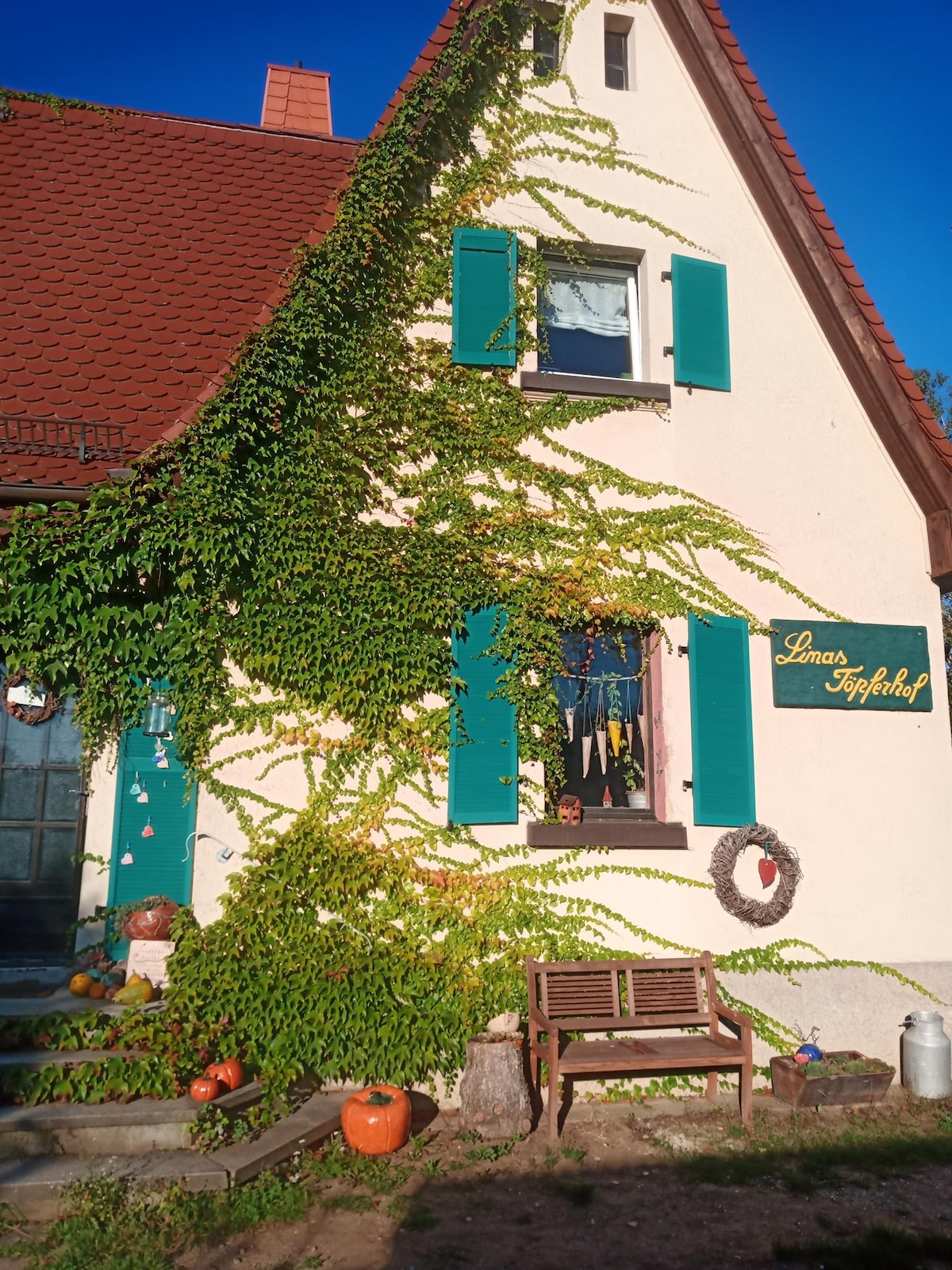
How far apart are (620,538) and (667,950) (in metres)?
2.96

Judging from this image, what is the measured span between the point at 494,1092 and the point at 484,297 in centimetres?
552

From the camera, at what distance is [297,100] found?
11.1 m

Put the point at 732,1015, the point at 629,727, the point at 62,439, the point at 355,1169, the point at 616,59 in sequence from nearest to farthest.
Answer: the point at 355,1169 < the point at 732,1015 < the point at 62,439 < the point at 629,727 < the point at 616,59

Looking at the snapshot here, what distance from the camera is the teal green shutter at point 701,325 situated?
25.3 ft

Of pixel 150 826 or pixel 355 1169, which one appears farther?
pixel 150 826

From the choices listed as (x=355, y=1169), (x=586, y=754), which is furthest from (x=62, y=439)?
(x=355, y=1169)

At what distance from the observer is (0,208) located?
8070 millimetres

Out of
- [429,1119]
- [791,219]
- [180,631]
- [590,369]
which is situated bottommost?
[429,1119]

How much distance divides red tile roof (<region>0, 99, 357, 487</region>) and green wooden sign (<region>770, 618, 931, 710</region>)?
4641 mm

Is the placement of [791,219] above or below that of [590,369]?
above

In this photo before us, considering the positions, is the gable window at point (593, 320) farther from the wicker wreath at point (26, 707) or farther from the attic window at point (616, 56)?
the wicker wreath at point (26, 707)

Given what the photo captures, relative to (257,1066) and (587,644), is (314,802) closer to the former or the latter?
(257,1066)

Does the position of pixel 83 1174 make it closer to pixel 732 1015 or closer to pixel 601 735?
Result: pixel 732 1015

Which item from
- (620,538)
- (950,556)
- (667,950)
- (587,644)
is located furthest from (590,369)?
(667,950)
